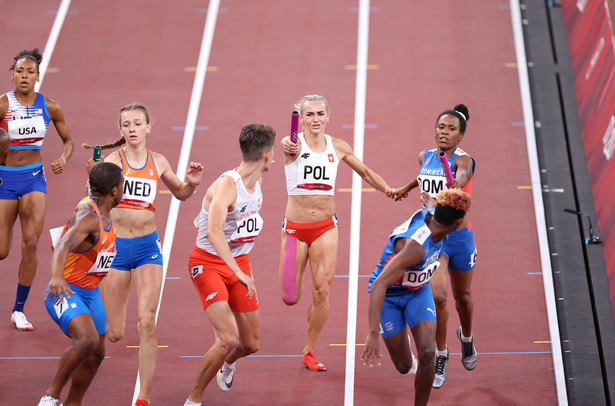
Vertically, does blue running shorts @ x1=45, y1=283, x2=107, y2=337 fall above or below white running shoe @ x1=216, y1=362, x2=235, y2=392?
above

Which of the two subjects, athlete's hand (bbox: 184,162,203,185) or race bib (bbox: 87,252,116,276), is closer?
race bib (bbox: 87,252,116,276)

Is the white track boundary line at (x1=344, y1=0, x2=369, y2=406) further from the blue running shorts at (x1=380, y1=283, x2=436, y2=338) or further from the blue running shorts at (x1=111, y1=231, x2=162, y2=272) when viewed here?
the blue running shorts at (x1=111, y1=231, x2=162, y2=272)

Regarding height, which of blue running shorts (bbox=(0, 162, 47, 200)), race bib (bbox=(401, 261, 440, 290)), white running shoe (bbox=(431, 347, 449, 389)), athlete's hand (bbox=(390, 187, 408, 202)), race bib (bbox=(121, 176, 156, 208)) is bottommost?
white running shoe (bbox=(431, 347, 449, 389))

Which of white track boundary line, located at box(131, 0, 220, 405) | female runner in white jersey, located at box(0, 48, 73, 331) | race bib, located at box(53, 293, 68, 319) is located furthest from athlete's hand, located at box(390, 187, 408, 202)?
race bib, located at box(53, 293, 68, 319)

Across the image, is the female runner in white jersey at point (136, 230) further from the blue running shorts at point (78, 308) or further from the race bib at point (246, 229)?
the race bib at point (246, 229)

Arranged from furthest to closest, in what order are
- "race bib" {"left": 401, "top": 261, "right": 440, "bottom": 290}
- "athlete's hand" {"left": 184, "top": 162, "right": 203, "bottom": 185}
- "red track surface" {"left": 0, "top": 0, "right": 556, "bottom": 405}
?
"red track surface" {"left": 0, "top": 0, "right": 556, "bottom": 405} → "athlete's hand" {"left": 184, "top": 162, "right": 203, "bottom": 185} → "race bib" {"left": 401, "top": 261, "right": 440, "bottom": 290}

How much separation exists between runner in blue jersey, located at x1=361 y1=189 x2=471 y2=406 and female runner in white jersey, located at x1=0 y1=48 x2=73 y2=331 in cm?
338

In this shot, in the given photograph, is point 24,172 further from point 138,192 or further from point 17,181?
point 138,192

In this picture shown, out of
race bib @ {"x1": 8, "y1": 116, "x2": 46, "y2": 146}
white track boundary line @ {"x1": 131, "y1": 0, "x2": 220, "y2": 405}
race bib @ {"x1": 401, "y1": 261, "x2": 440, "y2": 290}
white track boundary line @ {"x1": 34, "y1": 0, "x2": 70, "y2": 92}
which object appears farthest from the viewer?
white track boundary line @ {"x1": 34, "y1": 0, "x2": 70, "y2": 92}

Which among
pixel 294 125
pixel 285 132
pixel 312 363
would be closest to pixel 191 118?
pixel 285 132

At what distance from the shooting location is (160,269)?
7.85m

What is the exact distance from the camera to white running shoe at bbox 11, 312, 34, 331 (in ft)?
29.2

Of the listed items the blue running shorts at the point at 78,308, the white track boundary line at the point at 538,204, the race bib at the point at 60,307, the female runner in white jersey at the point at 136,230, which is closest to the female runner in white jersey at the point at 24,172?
the female runner in white jersey at the point at 136,230

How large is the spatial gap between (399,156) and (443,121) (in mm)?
3588
